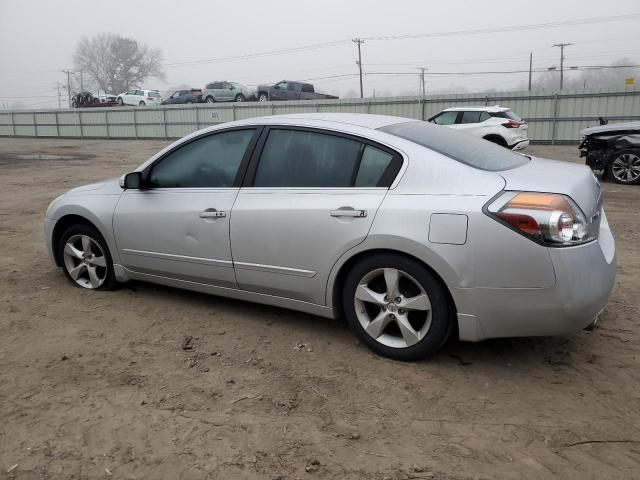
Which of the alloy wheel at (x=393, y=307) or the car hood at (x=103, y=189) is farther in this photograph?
the car hood at (x=103, y=189)

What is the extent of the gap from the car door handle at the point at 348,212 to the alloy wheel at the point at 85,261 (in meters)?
2.30

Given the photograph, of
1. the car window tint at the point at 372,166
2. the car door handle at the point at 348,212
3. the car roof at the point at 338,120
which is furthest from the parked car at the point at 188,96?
the car door handle at the point at 348,212

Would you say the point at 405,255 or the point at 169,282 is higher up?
the point at 405,255

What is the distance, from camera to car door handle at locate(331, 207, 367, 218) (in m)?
3.30

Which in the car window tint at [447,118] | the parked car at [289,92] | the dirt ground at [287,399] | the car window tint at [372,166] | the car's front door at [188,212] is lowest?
the dirt ground at [287,399]

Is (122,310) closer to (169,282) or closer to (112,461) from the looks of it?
(169,282)

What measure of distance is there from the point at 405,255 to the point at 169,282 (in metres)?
2.01

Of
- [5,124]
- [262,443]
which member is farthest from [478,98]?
[5,124]

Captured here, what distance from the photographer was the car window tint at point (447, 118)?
17266 millimetres

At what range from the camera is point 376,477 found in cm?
233

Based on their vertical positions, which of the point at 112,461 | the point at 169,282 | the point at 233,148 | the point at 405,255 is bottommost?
the point at 112,461

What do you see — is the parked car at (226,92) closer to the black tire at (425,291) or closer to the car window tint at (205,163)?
the car window tint at (205,163)

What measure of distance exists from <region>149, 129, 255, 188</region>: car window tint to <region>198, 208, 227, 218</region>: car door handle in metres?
0.21

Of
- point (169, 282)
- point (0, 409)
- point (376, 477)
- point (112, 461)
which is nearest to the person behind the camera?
point (376, 477)
